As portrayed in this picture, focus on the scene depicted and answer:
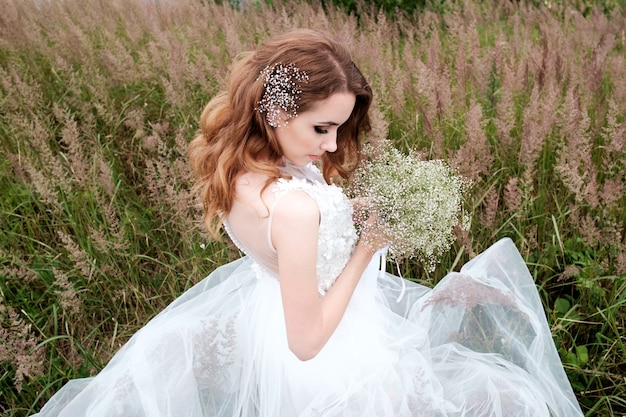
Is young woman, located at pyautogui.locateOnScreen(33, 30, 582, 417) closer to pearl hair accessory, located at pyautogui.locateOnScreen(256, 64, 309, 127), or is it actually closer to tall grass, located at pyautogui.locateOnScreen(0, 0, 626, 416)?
pearl hair accessory, located at pyautogui.locateOnScreen(256, 64, 309, 127)

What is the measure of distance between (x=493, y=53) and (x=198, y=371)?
2.30 meters

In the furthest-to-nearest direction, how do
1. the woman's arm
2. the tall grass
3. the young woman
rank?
the tall grass → the young woman → the woman's arm

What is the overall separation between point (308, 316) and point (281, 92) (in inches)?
22.4

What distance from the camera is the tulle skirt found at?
1.57 metres

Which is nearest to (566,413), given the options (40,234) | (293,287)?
(293,287)

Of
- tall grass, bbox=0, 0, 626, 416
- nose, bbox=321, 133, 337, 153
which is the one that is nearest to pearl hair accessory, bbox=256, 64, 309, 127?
nose, bbox=321, 133, 337, 153

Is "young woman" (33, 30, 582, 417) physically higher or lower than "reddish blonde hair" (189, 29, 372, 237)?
lower

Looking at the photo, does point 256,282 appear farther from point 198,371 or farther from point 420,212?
point 420,212

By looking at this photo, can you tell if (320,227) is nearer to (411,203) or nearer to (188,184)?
(411,203)

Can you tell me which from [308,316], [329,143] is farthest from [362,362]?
[329,143]

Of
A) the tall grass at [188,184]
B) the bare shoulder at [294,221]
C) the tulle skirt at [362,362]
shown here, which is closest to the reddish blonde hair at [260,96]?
the bare shoulder at [294,221]

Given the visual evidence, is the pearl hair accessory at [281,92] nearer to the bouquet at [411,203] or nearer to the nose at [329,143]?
the nose at [329,143]

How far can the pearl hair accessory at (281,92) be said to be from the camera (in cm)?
143

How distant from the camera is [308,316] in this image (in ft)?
4.53
